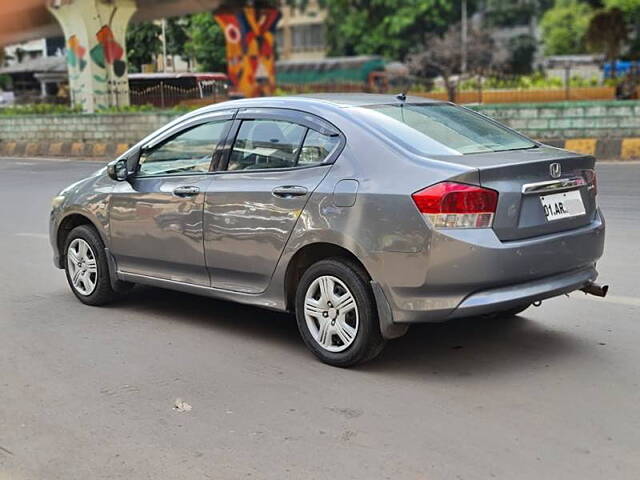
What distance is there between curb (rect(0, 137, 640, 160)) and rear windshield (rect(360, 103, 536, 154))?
10.9 m

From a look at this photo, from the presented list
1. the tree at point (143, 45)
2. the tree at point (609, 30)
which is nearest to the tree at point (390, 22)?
the tree at point (143, 45)

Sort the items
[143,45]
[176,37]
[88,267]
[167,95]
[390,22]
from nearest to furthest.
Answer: [88,267] < [167,95] < [143,45] < [176,37] < [390,22]

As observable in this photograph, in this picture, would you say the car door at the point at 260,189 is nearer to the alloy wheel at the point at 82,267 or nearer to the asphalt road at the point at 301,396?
the asphalt road at the point at 301,396

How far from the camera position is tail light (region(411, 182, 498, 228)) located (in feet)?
13.8

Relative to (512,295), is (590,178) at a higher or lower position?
higher

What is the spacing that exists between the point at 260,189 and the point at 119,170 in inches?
59.2

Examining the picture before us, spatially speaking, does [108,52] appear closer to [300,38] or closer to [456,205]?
[456,205]

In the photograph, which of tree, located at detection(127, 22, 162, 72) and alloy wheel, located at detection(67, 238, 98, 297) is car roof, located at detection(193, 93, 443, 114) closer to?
alloy wheel, located at detection(67, 238, 98, 297)

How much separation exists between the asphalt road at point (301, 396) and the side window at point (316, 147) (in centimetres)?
119

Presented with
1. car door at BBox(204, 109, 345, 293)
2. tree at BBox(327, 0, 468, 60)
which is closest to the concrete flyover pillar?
car door at BBox(204, 109, 345, 293)

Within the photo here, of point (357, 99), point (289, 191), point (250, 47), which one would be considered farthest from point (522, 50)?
point (289, 191)

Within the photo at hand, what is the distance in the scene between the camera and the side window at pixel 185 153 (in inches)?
215

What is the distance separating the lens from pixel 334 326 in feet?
15.3

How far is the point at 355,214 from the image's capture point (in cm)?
448
